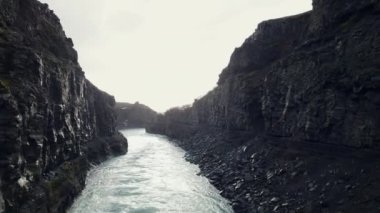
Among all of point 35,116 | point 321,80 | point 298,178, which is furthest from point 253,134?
point 35,116

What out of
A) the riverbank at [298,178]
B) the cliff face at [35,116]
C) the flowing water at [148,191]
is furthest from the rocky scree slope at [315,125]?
the cliff face at [35,116]

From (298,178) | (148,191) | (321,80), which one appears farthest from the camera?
(148,191)

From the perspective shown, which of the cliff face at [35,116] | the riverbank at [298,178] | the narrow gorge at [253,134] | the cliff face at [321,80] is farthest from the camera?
the cliff face at [321,80]

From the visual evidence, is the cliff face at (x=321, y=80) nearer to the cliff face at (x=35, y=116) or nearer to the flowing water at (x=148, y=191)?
the flowing water at (x=148, y=191)

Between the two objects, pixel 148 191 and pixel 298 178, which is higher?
pixel 298 178

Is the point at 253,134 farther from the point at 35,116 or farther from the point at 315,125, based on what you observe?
the point at 35,116

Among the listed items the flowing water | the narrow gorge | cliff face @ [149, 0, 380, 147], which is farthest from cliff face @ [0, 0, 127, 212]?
cliff face @ [149, 0, 380, 147]

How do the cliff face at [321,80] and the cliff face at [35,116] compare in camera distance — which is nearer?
the cliff face at [35,116]
